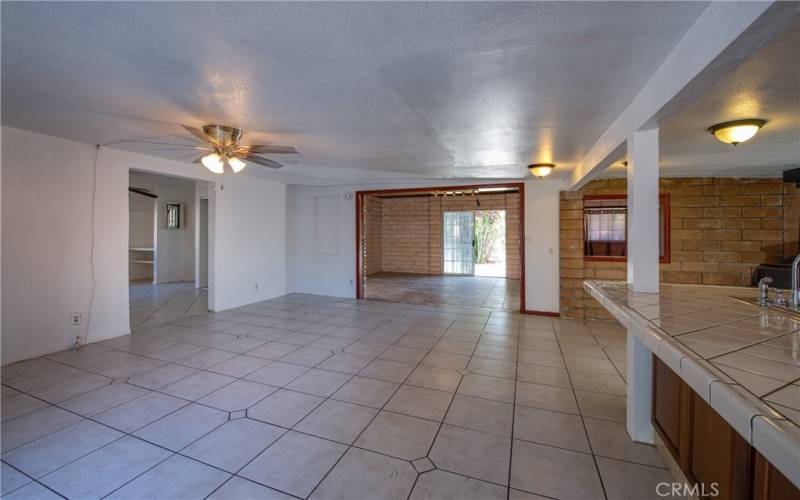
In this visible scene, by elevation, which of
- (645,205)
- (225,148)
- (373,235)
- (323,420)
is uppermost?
(225,148)

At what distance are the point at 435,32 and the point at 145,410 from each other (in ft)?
9.88

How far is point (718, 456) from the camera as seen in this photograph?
131 cm

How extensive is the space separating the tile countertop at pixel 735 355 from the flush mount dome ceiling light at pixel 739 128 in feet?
4.05

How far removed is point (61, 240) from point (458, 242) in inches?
336

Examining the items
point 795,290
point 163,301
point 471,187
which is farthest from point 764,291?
point 163,301

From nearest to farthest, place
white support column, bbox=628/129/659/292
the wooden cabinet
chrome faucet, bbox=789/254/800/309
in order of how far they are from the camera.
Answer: the wooden cabinet
chrome faucet, bbox=789/254/800/309
white support column, bbox=628/129/659/292

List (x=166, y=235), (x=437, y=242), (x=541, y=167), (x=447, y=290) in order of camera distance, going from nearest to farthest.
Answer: (x=541, y=167), (x=447, y=290), (x=166, y=235), (x=437, y=242)

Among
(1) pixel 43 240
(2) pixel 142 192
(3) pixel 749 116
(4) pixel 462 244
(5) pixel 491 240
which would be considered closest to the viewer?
(3) pixel 749 116

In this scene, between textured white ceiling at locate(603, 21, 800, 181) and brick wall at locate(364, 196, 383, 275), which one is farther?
brick wall at locate(364, 196, 383, 275)

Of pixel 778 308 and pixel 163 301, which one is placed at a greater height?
pixel 778 308

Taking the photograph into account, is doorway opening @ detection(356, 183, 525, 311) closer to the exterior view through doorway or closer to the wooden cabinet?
the exterior view through doorway

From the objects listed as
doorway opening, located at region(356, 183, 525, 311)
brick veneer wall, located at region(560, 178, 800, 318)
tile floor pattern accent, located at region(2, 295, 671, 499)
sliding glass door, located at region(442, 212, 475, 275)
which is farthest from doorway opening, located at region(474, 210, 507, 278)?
tile floor pattern accent, located at region(2, 295, 671, 499)

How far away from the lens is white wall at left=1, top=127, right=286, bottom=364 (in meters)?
3.23

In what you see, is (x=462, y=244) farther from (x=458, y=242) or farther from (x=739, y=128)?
(x=739, y=128)
